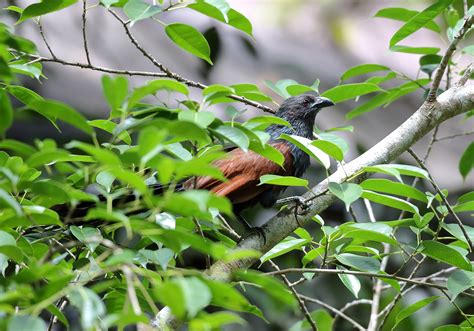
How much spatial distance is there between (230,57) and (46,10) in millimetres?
3478

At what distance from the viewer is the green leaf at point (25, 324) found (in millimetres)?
855

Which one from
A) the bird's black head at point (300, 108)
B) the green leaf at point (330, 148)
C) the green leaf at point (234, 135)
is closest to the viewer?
the green leaf at point (234, 135)

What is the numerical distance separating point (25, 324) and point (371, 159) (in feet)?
3.81

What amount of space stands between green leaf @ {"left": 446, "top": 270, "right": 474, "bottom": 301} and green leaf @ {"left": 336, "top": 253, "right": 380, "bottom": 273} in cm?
17

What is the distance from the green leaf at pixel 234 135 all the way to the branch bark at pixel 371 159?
49 cm

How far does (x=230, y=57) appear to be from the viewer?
16.1ft

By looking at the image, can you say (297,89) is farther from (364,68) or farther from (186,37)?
(186,37)

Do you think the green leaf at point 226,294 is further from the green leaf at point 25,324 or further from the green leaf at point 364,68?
the green leaf at point 364,68

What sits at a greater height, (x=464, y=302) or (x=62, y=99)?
(x=62, y=99)

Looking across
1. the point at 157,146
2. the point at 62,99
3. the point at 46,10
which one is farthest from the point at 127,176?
the point at 62,99

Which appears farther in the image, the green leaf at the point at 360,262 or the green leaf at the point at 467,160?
the green leaf at the point at 467,160

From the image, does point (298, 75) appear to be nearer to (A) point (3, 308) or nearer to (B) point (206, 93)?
(B) point (206, 93)

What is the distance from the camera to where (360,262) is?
1.64 meters

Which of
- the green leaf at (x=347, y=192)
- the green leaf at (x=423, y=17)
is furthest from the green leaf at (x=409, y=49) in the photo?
the green leaf at (x=347, y=192)
